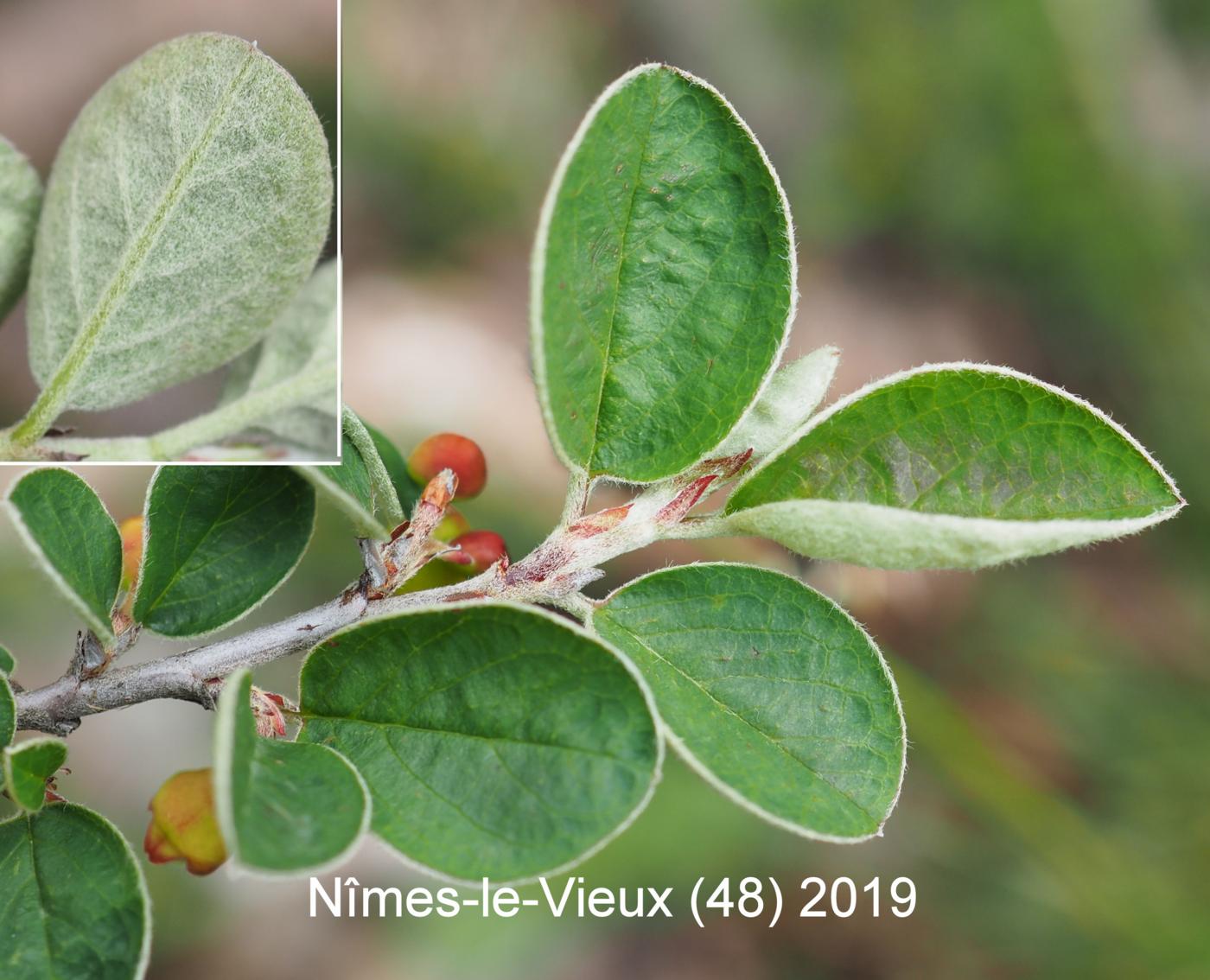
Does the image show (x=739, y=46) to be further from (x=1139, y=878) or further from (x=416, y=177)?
(x=1139, y=878)

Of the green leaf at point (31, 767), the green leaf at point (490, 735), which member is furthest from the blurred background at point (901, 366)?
the green leaf at point (31, 767)

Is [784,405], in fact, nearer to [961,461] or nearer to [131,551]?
[961,461]

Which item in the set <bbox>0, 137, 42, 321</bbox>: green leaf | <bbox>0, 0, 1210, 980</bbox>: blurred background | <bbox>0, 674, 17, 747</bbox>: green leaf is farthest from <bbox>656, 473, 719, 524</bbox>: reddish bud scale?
<bbox>0, 0, 1210, 980</bbox>: blurred background

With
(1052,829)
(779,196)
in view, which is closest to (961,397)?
(779,196)

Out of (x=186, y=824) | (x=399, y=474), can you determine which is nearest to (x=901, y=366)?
(x=399, y=474)

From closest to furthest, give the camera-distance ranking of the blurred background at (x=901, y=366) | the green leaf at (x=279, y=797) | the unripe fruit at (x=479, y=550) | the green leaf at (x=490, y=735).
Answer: the green leaf at (x=279, y=797) → the green leaf at (x=490, y=735) → the unripe fruit at (x=479, y=550) → the blurred background at (x=901, y=366)

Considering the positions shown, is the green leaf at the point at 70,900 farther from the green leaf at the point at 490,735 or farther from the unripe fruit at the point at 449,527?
the unripe fruit at the point at 449,527

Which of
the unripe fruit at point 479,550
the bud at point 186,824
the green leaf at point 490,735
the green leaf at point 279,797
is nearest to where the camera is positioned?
the green leaf at point 279,797
